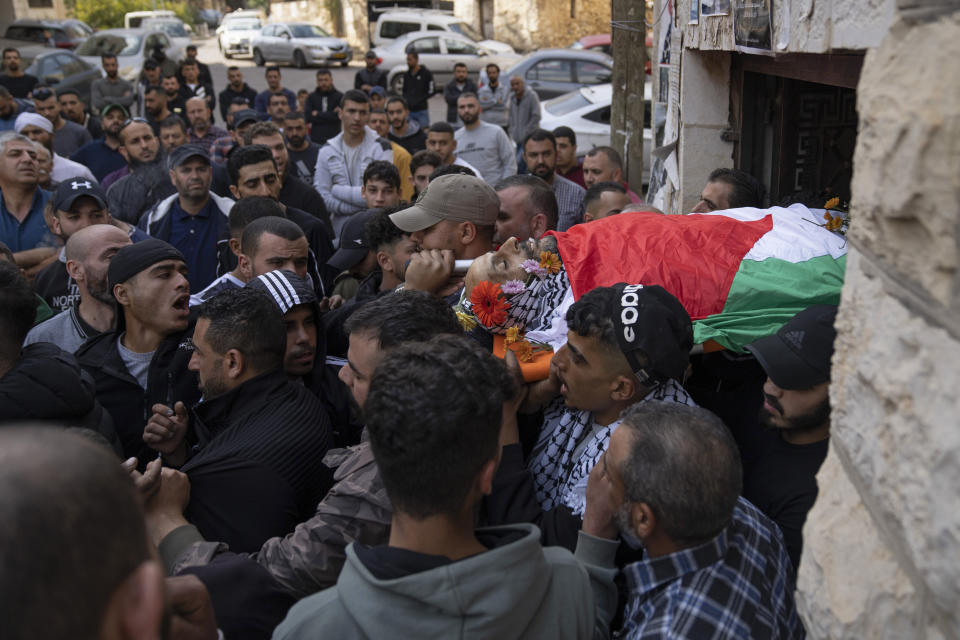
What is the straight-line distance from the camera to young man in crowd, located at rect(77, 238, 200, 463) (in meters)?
3.36

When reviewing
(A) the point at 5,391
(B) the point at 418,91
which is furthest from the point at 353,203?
(B) the point at 418,91

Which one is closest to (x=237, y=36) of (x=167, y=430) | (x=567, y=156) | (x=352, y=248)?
(x=567, y=156)

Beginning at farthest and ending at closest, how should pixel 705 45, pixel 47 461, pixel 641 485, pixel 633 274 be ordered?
pixel 705 45, pixel 633 274, pixel 641 485, pixel 47 461

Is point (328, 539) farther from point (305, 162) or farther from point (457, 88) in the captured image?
point (457, 88)

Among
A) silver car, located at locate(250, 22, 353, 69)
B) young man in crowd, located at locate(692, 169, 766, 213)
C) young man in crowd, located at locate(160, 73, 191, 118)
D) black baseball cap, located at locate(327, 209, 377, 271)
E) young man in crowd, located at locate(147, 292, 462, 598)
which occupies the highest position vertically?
silver car, located at locate(250, 22, 353, 69)

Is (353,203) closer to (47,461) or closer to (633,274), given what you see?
(633,274)

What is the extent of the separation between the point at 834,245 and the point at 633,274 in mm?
777

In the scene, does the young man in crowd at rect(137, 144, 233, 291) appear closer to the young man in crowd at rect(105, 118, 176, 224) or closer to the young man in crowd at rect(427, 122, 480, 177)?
the young man in crowd at rect(105, 118, 176, 224)

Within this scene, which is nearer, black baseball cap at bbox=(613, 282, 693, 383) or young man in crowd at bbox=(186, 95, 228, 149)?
black baseball cap at bbox=(613, 282, 693, 383)

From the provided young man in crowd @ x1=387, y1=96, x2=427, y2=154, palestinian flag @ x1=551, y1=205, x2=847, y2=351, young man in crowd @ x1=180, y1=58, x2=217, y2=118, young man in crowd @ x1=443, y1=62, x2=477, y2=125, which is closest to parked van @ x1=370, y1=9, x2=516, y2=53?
young man in crowd @ x1=443, y1=62, x2=477, y2=125

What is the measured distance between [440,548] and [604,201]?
Result: 4071 mm

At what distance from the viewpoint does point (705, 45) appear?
4.38 meters

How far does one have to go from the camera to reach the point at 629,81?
7.44m

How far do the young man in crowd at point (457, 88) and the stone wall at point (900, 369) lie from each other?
12.1m
